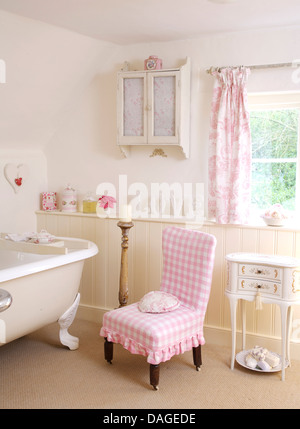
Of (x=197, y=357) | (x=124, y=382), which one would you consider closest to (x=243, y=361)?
(x=197, y=357)

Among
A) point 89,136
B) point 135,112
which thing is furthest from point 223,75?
point 89,136

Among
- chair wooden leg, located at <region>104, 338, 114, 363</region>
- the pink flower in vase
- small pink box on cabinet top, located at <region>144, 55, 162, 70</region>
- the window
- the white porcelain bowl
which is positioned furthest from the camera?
the pink flower in vase

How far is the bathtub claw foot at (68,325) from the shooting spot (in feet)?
11.1

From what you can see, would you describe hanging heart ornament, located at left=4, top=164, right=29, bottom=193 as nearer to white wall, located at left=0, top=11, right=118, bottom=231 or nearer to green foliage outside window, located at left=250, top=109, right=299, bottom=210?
white wall, located at left=0, top=11, right=118, bottom=231

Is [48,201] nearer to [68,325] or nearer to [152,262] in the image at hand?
[152,262]

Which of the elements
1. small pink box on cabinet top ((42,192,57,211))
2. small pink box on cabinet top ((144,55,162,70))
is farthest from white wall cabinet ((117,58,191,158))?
small pink box on cabinet top ((42,192,57,211))

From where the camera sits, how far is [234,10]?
2.97 metres

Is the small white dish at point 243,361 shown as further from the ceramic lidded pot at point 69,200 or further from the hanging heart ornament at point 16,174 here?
the hanging heart ornament at point 16,174

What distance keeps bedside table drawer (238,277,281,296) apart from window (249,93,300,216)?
0.80 m

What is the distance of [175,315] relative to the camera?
2.95m

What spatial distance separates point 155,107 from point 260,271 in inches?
59.7

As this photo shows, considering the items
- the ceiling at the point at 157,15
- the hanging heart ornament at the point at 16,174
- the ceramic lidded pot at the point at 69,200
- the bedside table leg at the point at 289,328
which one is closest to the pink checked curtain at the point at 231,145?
the ceiling at the point at 157,15

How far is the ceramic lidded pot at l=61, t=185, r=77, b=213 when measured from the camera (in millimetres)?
4133

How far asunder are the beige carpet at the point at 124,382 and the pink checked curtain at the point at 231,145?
110cm
